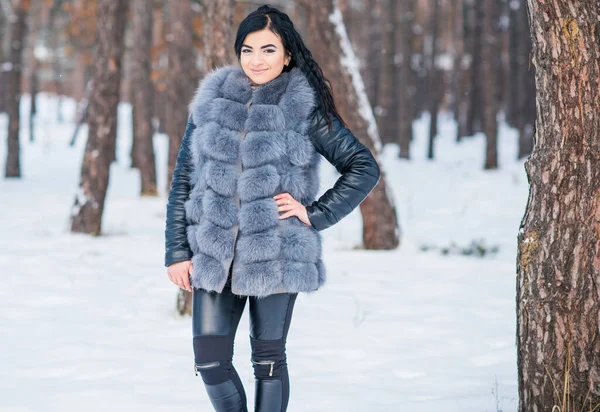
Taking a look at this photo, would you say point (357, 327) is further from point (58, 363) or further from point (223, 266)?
point (223, 266)

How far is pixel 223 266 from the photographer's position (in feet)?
10.0

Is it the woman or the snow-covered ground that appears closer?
the woman

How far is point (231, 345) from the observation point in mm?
3170

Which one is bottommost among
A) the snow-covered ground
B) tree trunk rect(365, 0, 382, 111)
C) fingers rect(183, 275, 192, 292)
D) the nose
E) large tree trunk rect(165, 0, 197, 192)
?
the snow-covered ground

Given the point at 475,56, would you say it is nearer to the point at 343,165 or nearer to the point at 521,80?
the point at 521,80

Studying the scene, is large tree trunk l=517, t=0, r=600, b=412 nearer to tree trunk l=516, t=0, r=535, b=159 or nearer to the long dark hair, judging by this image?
the long dark hair

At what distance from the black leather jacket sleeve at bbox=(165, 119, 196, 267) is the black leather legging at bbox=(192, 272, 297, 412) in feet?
0.57

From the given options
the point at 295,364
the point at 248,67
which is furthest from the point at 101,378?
the point at 248,67

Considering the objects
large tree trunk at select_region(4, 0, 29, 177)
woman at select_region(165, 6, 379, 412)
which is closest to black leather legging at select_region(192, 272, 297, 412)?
woman at select_region(165, 6, 379, 412)

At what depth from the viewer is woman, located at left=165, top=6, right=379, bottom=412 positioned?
3074 mm

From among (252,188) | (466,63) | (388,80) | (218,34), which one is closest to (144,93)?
(388,80)

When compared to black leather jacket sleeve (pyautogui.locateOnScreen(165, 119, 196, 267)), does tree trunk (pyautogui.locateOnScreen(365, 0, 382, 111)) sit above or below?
above

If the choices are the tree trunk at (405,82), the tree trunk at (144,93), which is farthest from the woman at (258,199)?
the tree trunk at (405,82)

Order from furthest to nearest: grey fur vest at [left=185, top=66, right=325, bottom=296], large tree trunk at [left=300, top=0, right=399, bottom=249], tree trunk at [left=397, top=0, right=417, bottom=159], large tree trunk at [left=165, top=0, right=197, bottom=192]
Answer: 1. tree trunk at [left=397, top=0, right=417, bottom=159]
2. large tree trunk at [left=165, top=0, right=197, bottom=192]
3. large tree trunk at [left=300, top=0, right=399, bottom=249]
4. grey fur vest at [left=185, top=66, right=325, bottom=296]
